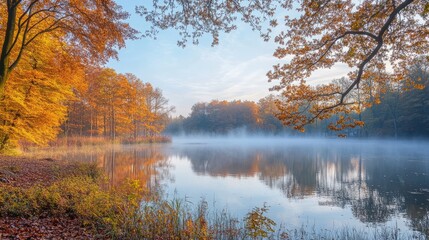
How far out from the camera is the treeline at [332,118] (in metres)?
42.2

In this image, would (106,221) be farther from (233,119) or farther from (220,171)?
(233,119)

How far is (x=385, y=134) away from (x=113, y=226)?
179 ft

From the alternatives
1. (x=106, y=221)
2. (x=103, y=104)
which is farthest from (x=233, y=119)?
(x=106, y=221)

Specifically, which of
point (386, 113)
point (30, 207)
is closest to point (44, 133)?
point (30, 207)

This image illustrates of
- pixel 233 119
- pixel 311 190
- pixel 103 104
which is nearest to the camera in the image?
pixel 311 190

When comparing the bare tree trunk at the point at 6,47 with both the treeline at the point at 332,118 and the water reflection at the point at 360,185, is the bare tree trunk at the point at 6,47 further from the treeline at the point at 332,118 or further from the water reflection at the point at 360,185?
the treeline at the point at 332,118

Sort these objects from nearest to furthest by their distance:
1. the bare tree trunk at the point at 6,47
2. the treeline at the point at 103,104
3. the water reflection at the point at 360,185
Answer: the bare tree trunk at the point at 6,47 → the water reflection at the point at 360,185 → the treeline at the point at 103,104

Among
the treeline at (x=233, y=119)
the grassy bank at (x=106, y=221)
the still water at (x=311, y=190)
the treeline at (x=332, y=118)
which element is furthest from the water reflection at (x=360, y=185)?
the treeline at (x=233, y=119)

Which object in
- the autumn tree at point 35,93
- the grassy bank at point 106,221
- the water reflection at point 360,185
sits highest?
the autumn tree at point 35,93

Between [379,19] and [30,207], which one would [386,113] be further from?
[30,207]

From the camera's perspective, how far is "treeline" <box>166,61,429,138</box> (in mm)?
42156

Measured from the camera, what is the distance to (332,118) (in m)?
65.2

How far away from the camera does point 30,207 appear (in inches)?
232

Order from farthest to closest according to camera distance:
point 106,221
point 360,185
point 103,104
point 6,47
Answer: point 103,104, point 360,185, point 6,47, point 106,221
